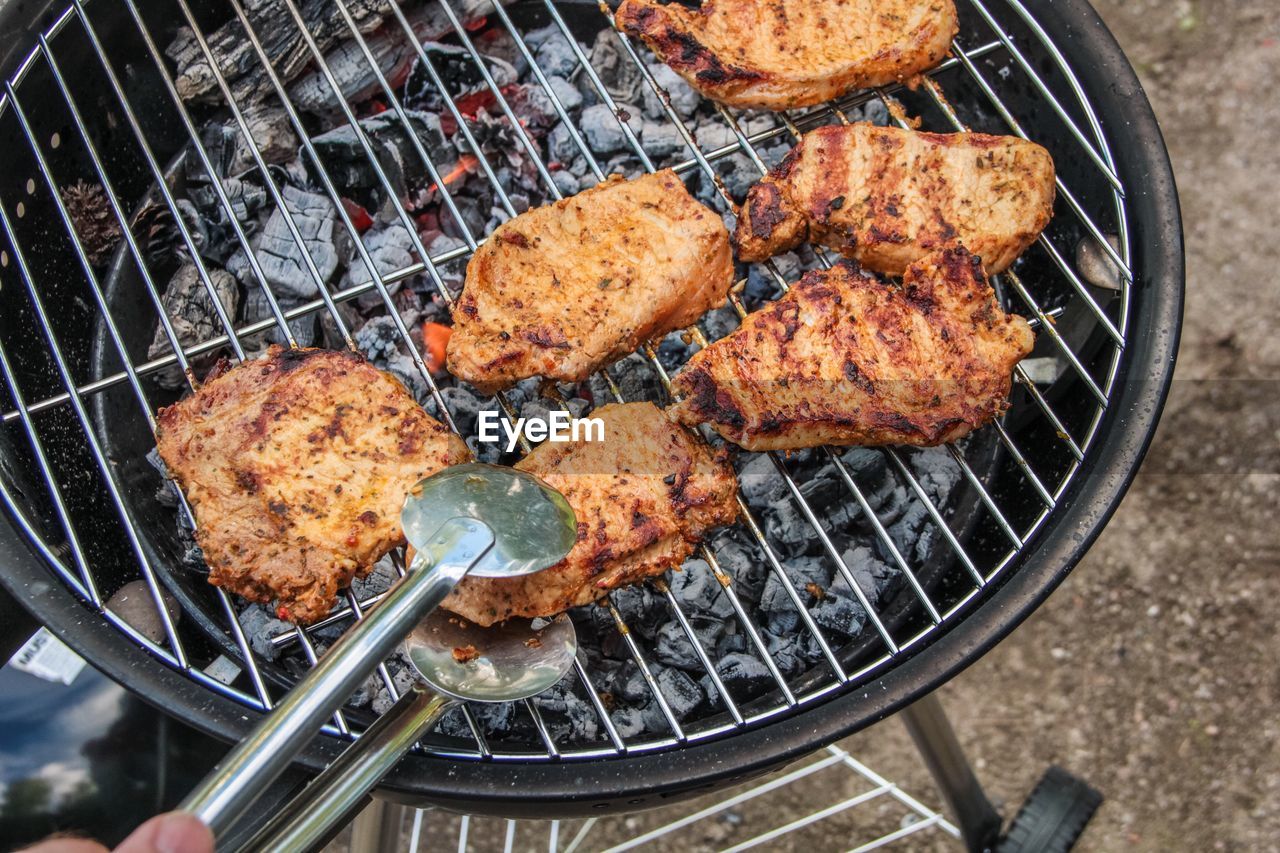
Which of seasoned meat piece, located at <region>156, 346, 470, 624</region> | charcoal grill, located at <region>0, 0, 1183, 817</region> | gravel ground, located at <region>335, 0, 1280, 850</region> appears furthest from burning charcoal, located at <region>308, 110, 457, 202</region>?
gravel ground, located at <region>335, 0, 1280, 850</region>

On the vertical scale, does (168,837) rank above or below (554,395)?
above

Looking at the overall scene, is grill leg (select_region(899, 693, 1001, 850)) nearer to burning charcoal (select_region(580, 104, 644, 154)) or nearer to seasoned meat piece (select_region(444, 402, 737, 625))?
seasoned meat piece (select_region(444, 402, 737, 625))

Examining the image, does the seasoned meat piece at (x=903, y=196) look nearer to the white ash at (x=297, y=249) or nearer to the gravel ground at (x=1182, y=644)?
the white ash at (x=297, y=249)

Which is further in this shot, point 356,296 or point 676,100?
point 676,100

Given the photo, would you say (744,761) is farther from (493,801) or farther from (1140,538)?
(1140,538)

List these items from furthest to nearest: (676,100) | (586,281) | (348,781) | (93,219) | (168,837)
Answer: (676,100) → (93,219) → (586,281) → (348,781) → (168,837)

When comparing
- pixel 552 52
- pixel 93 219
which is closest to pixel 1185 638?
pixel 552 52

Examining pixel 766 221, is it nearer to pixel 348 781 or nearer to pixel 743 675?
pixel 743 675

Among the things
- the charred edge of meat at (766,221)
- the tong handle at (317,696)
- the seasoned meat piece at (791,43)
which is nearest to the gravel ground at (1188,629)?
the charred edge of meat at (766,221)
